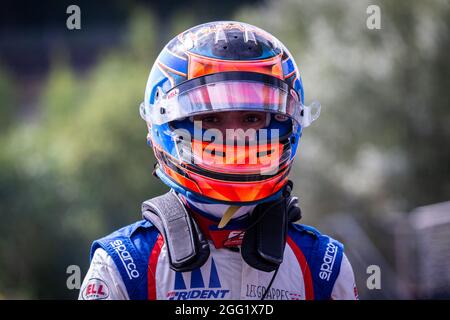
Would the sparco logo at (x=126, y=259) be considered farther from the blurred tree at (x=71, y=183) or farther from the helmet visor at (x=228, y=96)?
the blurred tree at (x=71, y=183)

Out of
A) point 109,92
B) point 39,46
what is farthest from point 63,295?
point 39,46

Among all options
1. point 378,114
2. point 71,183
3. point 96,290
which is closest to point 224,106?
point 96,290

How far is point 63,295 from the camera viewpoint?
1577cm

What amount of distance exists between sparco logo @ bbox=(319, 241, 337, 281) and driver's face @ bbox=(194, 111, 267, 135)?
0.56 meters

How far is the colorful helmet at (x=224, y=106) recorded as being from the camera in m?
3.32

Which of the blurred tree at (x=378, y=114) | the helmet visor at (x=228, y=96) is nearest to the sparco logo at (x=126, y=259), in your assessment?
the helmet visor at (x=228, y=96)

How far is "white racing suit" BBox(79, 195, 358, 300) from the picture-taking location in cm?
314

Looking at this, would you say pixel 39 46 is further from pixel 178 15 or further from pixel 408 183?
pixel 408 183

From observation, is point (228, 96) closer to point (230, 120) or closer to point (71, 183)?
point (230, 120)

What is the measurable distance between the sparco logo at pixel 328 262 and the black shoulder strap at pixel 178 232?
0.47m

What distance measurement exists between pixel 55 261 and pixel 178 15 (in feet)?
61.6

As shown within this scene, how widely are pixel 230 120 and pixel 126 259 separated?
69 cm

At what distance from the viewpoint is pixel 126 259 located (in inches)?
124

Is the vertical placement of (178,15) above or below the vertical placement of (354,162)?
above
